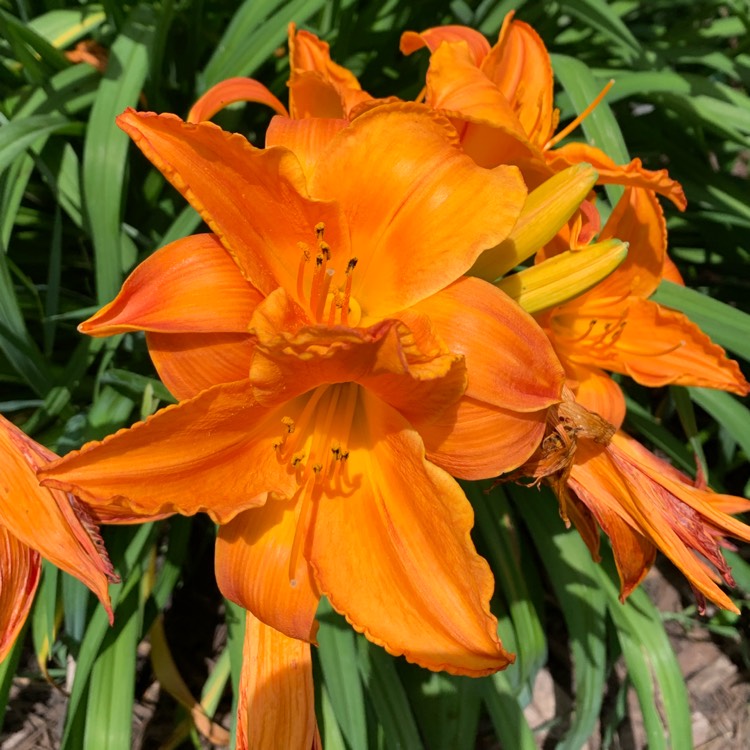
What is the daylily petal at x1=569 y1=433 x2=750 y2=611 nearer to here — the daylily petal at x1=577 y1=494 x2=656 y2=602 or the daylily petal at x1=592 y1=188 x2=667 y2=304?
the daylily petal at x1=577 y1=494 x2=656 y2=602

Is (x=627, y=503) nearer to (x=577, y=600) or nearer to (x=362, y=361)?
(x=362, y=361)

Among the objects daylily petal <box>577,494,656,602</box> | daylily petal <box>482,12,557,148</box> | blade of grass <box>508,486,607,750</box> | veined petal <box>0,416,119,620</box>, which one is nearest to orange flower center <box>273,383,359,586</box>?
veined petal <box>0,416,119,620</box>

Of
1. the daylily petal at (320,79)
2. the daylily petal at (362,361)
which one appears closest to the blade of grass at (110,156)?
the daylily petal at (320,79)

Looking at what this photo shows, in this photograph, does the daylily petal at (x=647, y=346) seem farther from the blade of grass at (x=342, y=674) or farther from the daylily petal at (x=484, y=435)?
the blade of grass at (x=342, y=674)

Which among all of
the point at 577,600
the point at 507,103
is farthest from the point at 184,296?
the point at 577,600

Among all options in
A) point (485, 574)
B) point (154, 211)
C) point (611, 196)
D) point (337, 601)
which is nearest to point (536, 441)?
point (485, 574)

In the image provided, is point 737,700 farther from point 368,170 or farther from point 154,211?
point 154,211
